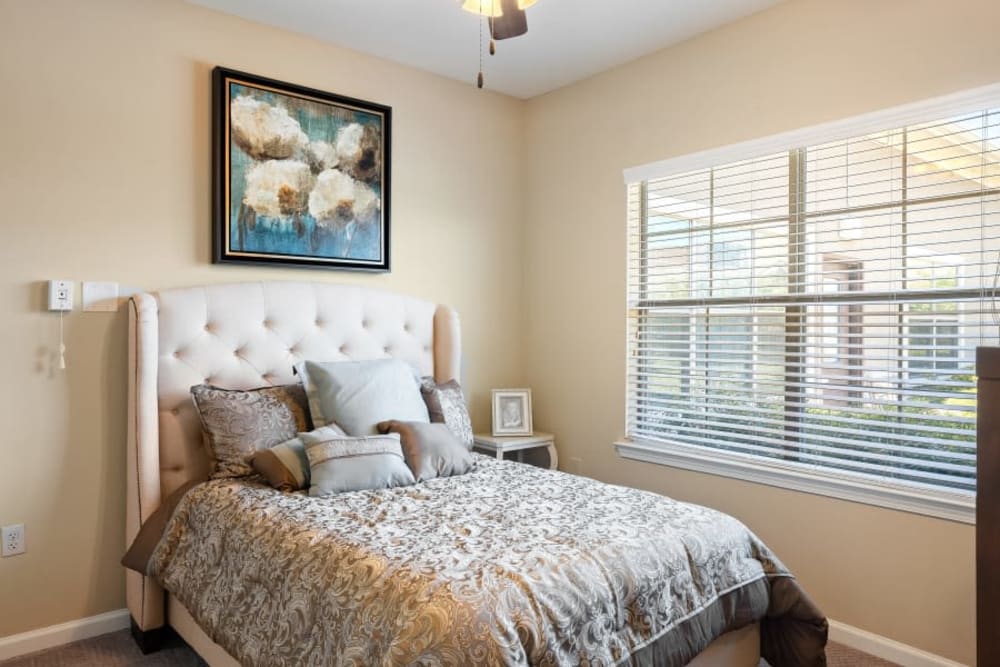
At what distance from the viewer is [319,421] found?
2740 mm

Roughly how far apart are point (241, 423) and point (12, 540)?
3.11 feet

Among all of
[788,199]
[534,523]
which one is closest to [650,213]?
[788,199]

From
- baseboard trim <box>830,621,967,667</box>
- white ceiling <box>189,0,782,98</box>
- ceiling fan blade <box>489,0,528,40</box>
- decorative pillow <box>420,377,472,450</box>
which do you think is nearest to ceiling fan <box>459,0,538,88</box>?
ceiling fan blade <box>489,0,528,40</box>

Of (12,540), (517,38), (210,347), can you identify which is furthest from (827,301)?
(12,540)

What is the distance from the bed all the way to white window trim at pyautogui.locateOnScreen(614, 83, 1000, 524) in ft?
2.24

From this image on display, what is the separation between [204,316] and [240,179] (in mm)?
644

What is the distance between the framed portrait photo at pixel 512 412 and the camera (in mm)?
3777

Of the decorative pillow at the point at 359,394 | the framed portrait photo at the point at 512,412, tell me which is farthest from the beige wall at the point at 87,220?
the framed portrait photo at the point at 512,412

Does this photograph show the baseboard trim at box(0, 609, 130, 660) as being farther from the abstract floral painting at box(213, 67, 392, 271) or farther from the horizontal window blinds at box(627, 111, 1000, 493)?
the horizontal window blinds at box(627, 111, 1000, 493)

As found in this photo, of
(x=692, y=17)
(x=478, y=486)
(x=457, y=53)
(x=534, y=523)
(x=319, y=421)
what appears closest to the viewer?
(x=534, y=523)

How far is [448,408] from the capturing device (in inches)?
123

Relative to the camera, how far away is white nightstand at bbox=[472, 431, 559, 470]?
11.7 feet

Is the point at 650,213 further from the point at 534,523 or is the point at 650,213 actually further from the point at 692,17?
the point at 534,523

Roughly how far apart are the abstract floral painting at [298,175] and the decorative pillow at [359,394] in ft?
2.03
